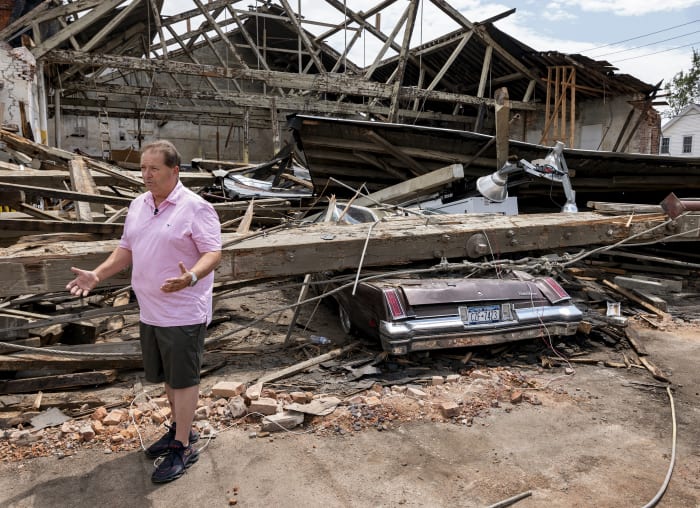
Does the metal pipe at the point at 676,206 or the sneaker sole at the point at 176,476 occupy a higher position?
the metal pipe at the point at 676,206

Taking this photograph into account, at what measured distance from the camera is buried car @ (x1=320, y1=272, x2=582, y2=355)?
4.32 metres

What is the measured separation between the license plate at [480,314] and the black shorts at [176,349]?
7.90 feet

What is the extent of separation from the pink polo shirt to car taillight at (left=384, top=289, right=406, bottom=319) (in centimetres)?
185

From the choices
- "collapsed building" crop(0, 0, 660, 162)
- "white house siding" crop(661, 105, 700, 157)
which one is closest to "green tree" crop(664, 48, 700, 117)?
"white house siding" crop(661, 105, 700, 157)

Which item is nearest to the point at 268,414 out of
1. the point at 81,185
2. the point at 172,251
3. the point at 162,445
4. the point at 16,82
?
the point at 162,445

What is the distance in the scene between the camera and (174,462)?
2.94 meters

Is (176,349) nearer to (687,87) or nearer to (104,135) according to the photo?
(104,135)

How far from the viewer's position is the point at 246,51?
2306 cm

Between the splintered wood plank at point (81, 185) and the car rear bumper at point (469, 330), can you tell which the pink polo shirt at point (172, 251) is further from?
the splintered wood plank at point (81, 185)

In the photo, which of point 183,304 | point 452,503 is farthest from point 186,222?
point 452,503

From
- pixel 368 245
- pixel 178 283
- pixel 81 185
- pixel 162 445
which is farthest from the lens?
pixel 81 185

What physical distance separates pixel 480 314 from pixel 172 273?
9.10 ft

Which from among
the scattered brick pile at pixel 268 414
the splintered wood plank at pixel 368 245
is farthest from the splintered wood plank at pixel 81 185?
the scattered brick pile at pixel 268 414

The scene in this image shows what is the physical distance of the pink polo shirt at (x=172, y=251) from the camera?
9.17 ft
